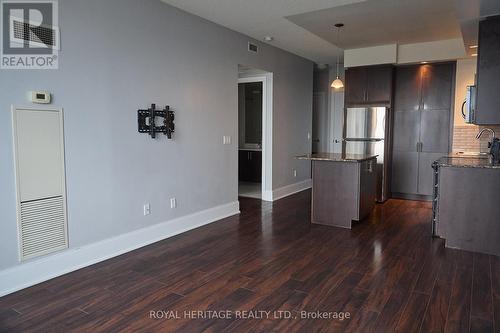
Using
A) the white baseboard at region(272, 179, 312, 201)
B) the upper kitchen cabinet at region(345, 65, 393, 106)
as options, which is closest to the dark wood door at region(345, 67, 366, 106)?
the upper kitchen cabinet at region(345, 65, 393, 106)

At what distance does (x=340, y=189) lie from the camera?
4859 millimetres

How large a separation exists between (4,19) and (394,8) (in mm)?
4053

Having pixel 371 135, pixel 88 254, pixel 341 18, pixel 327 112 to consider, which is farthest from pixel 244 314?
pixel 327 112

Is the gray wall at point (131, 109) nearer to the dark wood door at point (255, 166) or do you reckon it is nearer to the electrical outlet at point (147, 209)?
the electrical outlet at point (147, 209)

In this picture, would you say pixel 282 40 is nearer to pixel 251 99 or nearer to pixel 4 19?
pixel 251 99

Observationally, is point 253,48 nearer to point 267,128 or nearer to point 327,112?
point 267,128

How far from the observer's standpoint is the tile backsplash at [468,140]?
233 inches

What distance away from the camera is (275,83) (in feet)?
21.1

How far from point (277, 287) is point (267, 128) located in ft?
12.7

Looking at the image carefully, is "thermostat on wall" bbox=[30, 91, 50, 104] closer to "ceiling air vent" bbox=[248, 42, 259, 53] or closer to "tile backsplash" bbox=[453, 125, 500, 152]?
"ceiling air vent" bbox=[248, 42, 259, 53]

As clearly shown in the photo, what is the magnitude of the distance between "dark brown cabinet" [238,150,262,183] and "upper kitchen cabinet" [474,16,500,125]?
15.7ft

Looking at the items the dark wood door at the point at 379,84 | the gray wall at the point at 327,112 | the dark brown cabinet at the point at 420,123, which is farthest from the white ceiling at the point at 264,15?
the gray wall at the point at 327,112

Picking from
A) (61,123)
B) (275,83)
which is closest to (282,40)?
(275,83)

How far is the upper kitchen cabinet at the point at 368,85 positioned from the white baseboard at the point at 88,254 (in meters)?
3.69
